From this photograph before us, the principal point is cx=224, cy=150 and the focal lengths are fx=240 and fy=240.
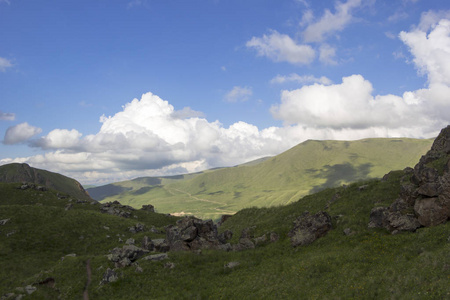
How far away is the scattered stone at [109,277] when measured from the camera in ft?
130

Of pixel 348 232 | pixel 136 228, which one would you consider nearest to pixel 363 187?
pixel 348 232

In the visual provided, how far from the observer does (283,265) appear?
3662 cm

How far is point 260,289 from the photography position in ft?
102

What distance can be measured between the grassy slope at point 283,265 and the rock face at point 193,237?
16.0 feet

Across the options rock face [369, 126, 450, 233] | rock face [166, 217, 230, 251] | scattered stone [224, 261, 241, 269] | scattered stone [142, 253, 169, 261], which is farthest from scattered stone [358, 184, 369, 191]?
scattered stone [142, 253, 169, 261]

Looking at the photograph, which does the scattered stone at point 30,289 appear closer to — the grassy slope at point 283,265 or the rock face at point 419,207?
the grassy slope at point 283,265

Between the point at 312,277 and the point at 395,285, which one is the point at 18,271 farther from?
the point at 395,285

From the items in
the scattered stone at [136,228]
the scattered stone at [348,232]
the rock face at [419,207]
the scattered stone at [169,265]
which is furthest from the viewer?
the scattered stone at [136,228]

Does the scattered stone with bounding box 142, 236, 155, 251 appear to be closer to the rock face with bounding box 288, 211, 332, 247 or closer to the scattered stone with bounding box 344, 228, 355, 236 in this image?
the rock face with bounding box 288, 211, 332, 247

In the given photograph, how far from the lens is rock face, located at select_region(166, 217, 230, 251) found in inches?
2035

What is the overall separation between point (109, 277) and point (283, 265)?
28615mm

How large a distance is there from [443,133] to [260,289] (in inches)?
2608

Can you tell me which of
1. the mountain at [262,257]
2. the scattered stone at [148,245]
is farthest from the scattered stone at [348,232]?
the scattered stone at [148,245]

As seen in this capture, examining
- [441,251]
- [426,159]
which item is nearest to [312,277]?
[441,251]
